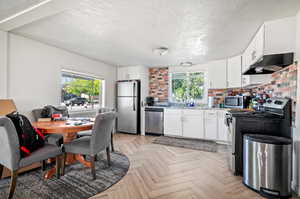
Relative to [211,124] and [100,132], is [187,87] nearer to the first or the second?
[211,124]

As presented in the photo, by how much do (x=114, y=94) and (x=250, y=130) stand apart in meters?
3.96

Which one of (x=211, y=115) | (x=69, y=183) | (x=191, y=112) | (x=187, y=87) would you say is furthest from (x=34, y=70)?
(x=211, y=115)

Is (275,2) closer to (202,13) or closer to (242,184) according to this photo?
(202,13)

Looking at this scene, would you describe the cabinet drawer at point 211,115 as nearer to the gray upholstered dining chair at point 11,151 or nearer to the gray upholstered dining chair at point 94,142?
the gray upholstered dining chair at point 94,142

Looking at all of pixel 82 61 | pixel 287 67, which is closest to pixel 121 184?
pixel 287 67

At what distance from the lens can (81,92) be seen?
12.6 ft

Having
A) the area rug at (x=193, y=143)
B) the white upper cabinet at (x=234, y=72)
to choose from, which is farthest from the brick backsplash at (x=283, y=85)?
the area rug at (x=193, y=143)

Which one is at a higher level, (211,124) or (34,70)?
(34,70)

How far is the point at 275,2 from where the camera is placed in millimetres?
1569

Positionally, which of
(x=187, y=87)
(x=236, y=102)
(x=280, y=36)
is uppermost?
(x=280, y=36)

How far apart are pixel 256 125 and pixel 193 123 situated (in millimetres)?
1944

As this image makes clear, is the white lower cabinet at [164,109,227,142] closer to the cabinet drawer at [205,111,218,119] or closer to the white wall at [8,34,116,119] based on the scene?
the cabinet drawer at [205,111,218,119]

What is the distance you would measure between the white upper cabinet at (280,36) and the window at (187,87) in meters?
2.60

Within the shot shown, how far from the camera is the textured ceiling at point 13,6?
1.59 metres
